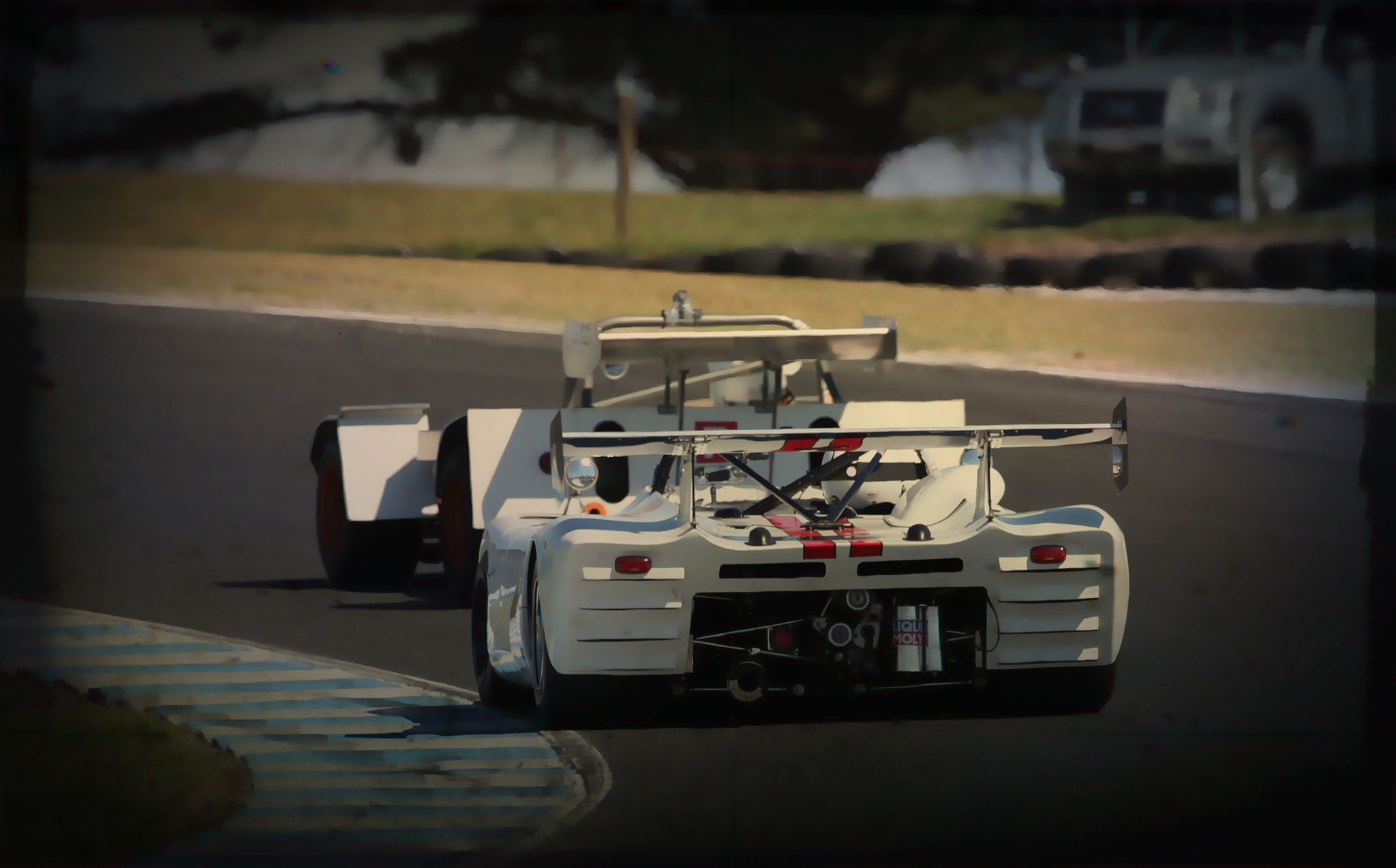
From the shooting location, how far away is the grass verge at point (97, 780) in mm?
6484

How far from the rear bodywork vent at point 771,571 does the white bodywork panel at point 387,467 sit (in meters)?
4.99

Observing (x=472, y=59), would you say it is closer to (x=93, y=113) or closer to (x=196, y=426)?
(x=93, y=113)

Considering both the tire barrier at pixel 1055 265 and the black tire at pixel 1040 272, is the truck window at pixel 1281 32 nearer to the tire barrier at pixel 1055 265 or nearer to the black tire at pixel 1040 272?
the tire barrier at pixel 1055 265

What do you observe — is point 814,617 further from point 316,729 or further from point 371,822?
point 316,729

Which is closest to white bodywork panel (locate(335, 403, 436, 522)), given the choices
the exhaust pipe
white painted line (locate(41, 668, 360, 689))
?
white painted line (locate(41, 668, 360, 689))

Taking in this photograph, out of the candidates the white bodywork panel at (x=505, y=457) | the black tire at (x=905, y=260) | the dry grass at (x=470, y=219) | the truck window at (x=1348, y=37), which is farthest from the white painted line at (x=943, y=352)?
the white bodywork panel at (x=505, y=457)

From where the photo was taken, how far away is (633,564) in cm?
675

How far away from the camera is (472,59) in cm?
3206

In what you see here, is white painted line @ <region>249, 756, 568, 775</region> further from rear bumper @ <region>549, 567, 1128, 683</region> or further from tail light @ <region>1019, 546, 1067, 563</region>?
tail light @ <region>1019, 546, 1067, 563</region>

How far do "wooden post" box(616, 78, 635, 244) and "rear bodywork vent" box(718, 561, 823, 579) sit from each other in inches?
1019

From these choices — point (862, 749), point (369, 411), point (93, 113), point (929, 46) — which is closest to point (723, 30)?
point (929, 46)

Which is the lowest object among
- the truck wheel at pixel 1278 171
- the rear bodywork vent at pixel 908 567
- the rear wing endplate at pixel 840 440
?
the rear bodywork vent at pixel 908 567

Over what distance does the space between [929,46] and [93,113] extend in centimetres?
1453

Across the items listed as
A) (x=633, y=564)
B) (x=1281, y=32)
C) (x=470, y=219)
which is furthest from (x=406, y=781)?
(x=470, y=219)
